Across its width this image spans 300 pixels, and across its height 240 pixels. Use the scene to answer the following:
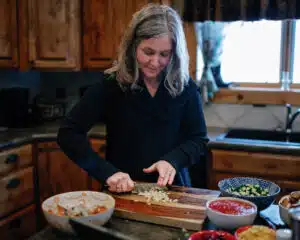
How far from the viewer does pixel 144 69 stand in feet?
5.56

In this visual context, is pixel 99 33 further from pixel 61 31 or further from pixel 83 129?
pixel 83 129

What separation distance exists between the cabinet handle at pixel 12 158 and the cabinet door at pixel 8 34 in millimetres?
739

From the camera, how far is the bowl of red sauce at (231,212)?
4.08ft

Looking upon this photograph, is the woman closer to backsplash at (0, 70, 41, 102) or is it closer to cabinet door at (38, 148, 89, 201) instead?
cabinet door at (38, 148, 89, 201)

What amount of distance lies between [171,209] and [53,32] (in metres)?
2.08

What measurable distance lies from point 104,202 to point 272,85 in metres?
2.18

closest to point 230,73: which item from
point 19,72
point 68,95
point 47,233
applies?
point 68,95

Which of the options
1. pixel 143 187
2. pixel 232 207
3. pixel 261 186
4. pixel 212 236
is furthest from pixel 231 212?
pixel 143 187

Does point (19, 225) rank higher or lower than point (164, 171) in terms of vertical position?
lower

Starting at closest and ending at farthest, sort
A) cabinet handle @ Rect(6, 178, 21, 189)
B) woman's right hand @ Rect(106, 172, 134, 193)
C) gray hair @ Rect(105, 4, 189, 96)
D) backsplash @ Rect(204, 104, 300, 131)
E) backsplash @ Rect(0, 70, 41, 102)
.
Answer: woman's right hand @ Rect(106, 172, 134, 193) → gray hair @ Rect(105, 4, 189, 96) → cabinet handle @ Rect(6, 178, 21, 189) → backsplash @ Rect(204, 104, 300, 131) → backsplash @ Rect(0, 70, 41, 102)

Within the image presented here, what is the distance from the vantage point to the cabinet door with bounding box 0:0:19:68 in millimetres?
3035

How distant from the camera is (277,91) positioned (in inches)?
123

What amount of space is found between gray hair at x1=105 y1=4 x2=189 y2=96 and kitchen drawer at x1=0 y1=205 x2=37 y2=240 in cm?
145

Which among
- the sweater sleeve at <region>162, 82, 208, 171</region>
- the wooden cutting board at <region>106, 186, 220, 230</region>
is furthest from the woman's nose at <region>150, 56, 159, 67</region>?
the wooden cutting board at <region>106, 186, 220, 230</region>
